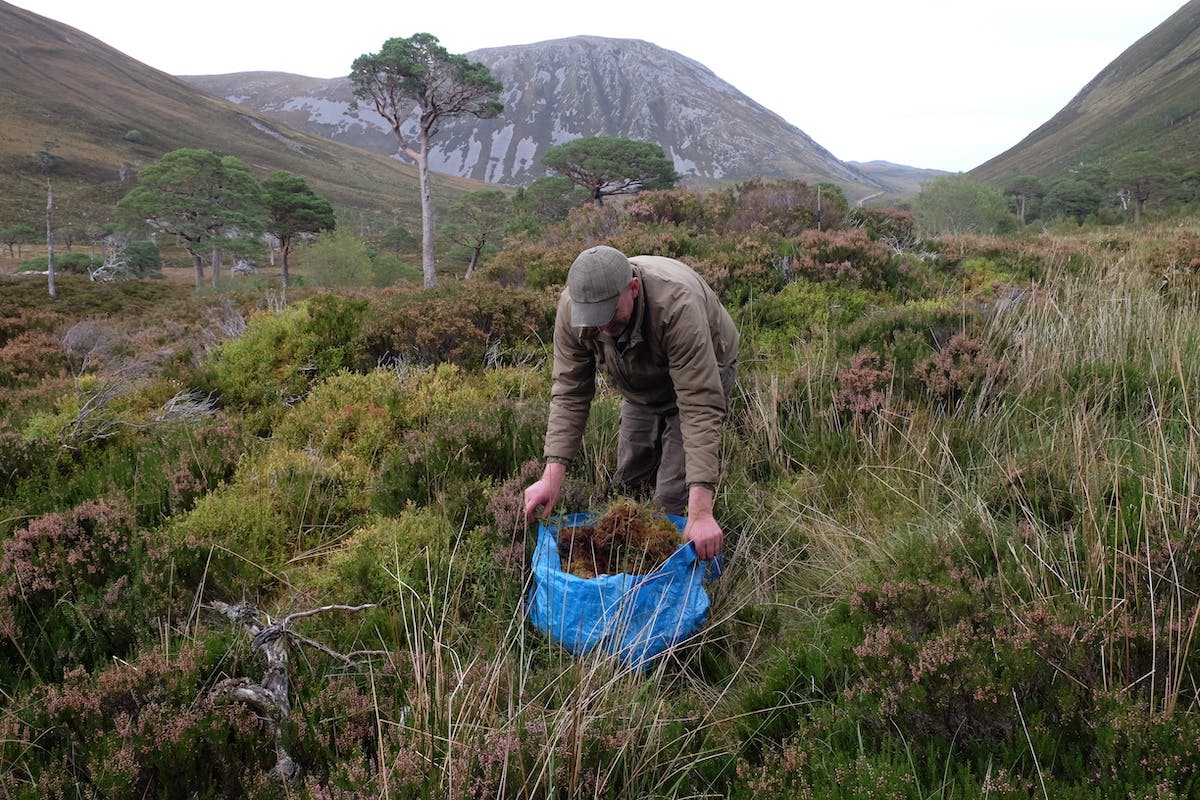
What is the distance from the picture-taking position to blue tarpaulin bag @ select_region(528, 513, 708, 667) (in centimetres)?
239

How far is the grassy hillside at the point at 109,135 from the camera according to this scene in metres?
65.1

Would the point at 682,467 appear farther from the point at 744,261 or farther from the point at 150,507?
the point at 744,261

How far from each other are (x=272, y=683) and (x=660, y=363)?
2053mm

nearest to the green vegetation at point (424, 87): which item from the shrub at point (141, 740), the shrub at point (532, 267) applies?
the shrub at point (532, 267)

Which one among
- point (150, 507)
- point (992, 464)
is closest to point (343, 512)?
point (150, 507)

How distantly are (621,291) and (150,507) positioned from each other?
311 centimetres

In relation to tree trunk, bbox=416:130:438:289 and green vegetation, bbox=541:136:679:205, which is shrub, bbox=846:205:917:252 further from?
green vegetation, bbox=541:136:679:205

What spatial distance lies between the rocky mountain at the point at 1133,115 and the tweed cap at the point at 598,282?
7674cm

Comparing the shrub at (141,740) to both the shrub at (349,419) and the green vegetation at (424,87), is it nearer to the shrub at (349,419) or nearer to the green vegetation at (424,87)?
the shrub at (349,419)

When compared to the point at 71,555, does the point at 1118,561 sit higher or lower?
higher

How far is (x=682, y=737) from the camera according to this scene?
6.44 feet

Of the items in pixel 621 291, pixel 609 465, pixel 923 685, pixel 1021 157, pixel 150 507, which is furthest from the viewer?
pixel 1021 157

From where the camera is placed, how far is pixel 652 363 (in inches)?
125

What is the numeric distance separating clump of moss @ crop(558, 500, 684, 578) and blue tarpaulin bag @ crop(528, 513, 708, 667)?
85 millimetres
